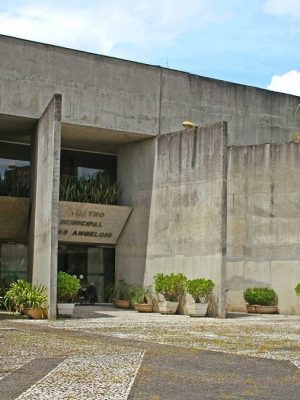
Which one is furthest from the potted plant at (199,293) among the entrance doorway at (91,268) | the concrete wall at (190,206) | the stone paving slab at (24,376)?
the stone paving slab at (24,376)

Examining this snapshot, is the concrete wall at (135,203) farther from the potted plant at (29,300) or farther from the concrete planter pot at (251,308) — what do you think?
the potted plant at (29,300)

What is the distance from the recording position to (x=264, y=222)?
84.7 ft

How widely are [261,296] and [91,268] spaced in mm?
7391

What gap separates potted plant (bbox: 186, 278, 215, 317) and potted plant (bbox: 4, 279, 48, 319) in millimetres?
5052

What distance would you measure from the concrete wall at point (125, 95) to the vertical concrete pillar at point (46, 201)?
5.25ft

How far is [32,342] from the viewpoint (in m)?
12.7

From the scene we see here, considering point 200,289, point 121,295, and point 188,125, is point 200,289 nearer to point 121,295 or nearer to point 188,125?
point 121,295

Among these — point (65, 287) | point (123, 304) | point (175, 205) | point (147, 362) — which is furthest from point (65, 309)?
point (147, 362)

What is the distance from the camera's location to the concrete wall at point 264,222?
25.1 m

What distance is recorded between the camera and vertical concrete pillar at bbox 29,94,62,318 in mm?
19656

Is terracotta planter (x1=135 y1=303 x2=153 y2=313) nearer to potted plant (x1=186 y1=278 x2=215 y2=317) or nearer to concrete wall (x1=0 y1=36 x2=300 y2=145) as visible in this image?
potted plant (x1=186 y1=278 x2=215 y2=317)

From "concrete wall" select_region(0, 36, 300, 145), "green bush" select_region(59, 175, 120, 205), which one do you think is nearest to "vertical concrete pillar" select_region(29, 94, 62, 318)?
"concrete wall" select_region(0, 36, 300, 145)

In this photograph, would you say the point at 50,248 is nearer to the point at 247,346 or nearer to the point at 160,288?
the point at 160,288

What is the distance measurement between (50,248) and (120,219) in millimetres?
7695
